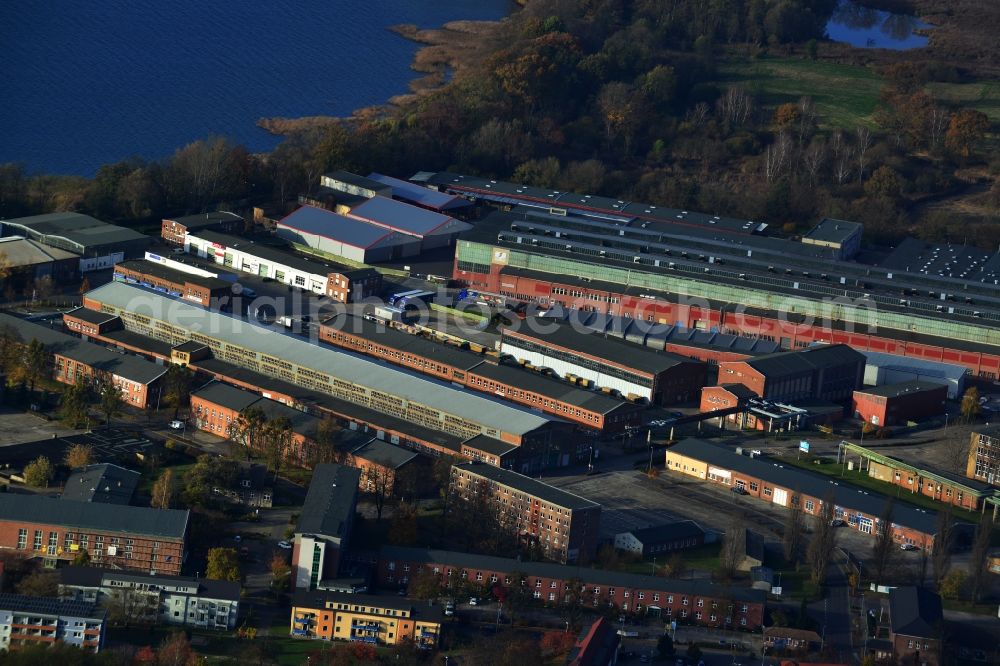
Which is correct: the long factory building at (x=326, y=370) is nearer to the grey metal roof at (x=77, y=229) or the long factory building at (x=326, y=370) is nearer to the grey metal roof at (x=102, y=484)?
the grey metal roof at (x=77, y=229)

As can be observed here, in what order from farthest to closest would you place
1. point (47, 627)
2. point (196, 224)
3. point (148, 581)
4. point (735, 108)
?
point (735, 108) < point (196, 224) < point (148, 581) < point (47, 627)

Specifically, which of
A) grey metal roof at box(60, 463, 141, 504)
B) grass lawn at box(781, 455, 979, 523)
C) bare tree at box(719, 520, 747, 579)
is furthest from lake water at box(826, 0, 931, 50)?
grey metal roof at box(60, 463, 141, 504)

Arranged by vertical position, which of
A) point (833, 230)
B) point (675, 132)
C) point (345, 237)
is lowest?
point (345, 237)

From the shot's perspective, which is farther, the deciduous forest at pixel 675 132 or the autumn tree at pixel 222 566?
the deciduous forest at pixel 675 132

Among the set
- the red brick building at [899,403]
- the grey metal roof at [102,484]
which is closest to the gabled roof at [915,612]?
the red brick building at [899,403]

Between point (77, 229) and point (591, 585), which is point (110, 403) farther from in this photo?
point (77, 229)

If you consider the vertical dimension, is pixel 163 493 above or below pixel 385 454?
below

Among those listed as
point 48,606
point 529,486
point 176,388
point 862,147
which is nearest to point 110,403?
point 176,388

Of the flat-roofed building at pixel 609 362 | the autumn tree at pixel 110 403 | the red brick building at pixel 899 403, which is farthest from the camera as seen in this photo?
the flat-roofed building at pixel 609 362
